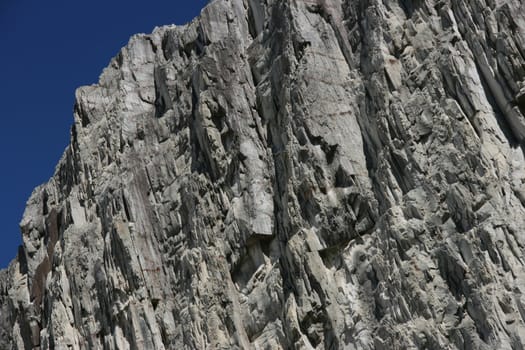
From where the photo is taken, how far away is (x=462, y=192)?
31.2m

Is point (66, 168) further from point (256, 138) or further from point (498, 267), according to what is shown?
point (498, 267)

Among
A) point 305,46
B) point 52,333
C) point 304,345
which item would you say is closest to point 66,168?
point 52,333

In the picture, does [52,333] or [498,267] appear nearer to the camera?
[498,267]

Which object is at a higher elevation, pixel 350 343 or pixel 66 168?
pixel 66 168

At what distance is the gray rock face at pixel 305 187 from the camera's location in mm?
31094

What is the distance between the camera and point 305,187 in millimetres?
36656

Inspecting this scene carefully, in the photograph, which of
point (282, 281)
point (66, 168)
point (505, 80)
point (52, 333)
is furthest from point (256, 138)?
point (66, 168)

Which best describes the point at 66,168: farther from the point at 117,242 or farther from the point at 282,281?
the point at 282,281

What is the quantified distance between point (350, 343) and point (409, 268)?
11.6 feet

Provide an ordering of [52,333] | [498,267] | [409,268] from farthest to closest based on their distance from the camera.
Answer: [52,333] → [409,268] → [498,267]

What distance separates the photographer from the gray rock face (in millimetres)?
31094

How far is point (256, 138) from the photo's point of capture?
135 feet

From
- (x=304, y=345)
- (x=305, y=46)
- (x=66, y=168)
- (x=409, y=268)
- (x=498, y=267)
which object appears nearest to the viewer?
(x=498, y=267)

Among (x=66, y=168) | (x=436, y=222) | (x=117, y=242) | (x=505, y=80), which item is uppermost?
(x=66, y=168)
